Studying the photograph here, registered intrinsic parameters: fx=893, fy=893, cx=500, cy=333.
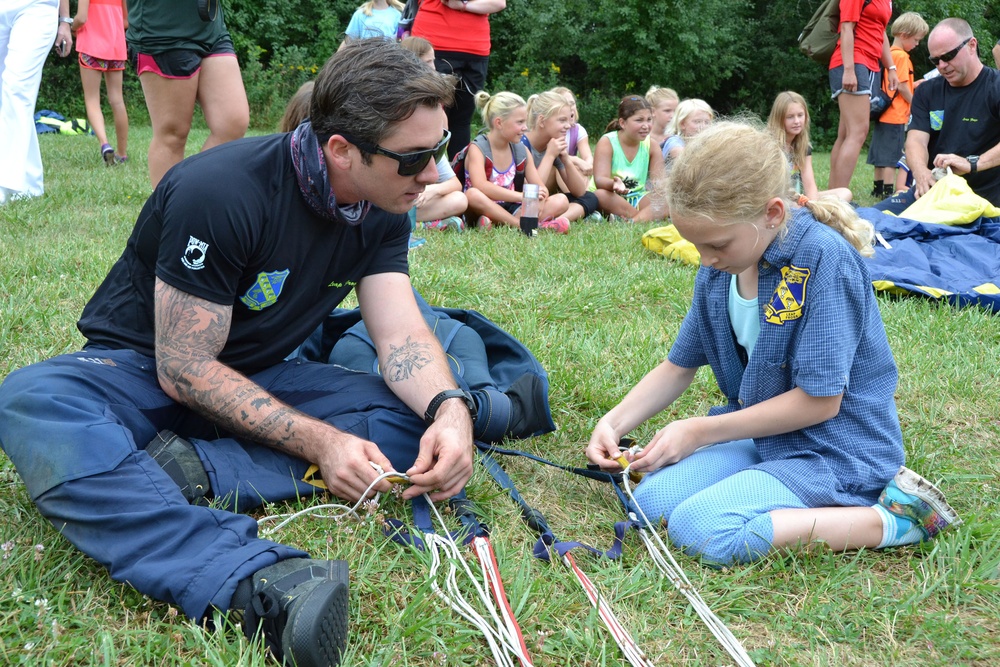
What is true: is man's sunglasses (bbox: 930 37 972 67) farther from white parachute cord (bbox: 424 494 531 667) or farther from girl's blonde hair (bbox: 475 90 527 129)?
white parachute cord (bbox: 424 494 531 667)

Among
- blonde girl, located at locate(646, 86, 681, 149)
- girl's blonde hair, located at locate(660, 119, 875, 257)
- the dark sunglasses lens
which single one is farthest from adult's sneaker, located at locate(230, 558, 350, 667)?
blonde girl, located at locate(646, 86, 681, 149)

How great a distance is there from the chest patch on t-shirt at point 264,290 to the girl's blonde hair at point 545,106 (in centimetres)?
502

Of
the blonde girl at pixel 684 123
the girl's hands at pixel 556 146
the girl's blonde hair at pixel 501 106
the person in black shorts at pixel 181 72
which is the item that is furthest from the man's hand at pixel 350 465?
the blonde girl at pixel 684 123

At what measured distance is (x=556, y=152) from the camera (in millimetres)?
7242

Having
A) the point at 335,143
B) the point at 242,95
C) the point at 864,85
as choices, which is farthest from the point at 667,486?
the point at 864,85

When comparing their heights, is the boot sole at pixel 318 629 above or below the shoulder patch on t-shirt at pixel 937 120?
below

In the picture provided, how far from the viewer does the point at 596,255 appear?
5605 mm

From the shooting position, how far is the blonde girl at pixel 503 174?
21.9ft

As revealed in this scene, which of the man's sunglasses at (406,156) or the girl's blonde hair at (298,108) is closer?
the man's sunglasses at (406,156)

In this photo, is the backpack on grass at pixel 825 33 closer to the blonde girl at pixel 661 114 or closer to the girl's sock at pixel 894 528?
the blonde girl at pixel 661 114

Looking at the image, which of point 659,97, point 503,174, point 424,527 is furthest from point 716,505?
point 659,97

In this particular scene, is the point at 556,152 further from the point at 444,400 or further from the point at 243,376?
the point at 243,376

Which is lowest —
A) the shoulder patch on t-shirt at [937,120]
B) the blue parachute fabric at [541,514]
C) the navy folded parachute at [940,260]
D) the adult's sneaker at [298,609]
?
the navy folded parachute at [940,260]

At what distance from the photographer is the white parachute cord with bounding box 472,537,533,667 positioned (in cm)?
189
